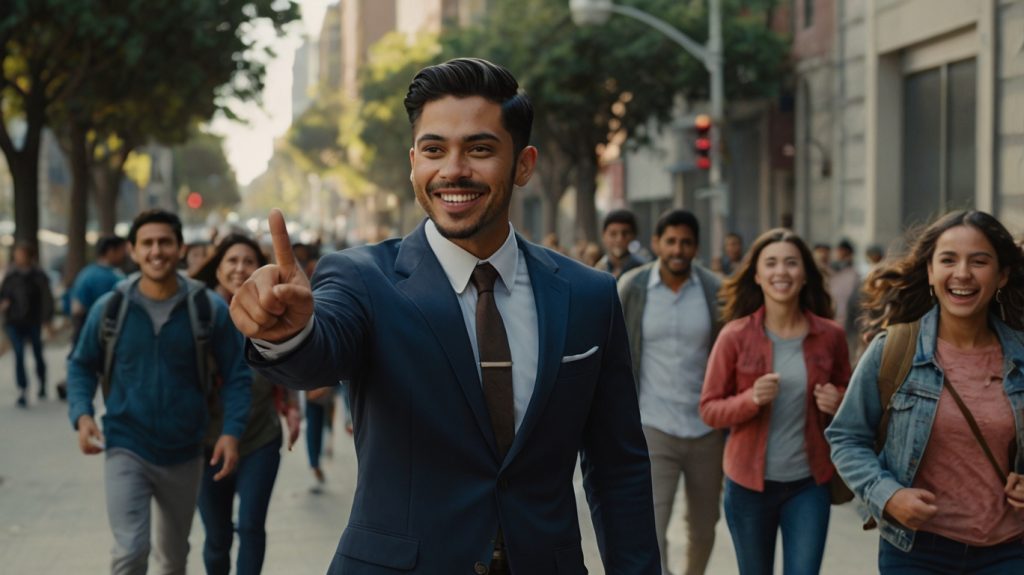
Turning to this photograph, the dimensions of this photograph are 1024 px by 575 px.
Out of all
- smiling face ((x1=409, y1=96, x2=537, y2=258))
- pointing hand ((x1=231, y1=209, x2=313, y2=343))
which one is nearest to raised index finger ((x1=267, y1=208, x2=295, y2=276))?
pointing hand ((x1=231, y1=209, x2=313, y2=343))

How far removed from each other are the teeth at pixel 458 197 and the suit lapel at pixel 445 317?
0.16 m

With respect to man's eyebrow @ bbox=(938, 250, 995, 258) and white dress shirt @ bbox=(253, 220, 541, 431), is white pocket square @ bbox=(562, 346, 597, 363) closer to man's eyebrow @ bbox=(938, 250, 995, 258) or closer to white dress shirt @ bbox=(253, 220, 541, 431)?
white dress shirt @ bbox=(253, 220, 541, 431)

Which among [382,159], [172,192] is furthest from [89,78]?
[172,192]

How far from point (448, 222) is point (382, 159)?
56.5 m

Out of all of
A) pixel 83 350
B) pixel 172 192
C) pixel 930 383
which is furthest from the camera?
pixel 172 192

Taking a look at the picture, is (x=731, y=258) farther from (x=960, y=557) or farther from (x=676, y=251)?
(x=960, y=557)

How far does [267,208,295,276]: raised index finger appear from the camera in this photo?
2.77 meters

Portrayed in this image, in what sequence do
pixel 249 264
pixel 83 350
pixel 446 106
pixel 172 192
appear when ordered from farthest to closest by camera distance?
pixel 172 192
pixel 249 264
pixel 83 350
pixel 446 106

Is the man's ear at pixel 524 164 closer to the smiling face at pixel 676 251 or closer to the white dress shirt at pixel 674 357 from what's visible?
Answer: the white dress shirt at pixel 674 357

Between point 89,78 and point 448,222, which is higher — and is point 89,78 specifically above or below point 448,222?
above

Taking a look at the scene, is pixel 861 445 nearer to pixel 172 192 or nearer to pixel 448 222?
pixel 448 222

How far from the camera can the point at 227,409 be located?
6.50m

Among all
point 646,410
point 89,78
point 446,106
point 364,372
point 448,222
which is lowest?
point 646,410

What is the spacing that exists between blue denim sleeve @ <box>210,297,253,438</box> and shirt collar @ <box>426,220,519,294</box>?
334 centimetres
